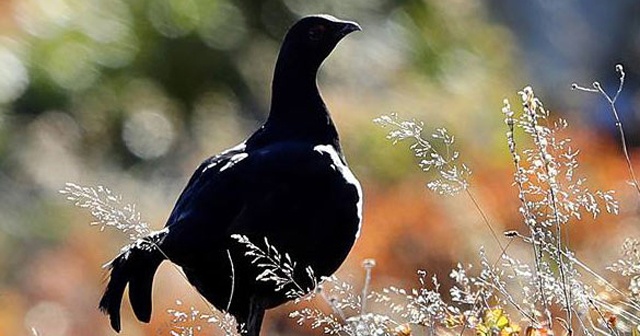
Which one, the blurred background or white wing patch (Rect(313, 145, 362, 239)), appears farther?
the blurred background

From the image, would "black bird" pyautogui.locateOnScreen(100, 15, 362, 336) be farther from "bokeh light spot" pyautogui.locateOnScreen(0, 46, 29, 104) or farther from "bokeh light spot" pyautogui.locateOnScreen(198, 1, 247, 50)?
"bokeh light spot" pyautogui.locateOnScreen(198, 1, 247, 50)

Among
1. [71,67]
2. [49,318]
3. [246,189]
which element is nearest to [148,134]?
[71,67]

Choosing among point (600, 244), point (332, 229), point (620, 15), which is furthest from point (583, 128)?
point (332, 229)

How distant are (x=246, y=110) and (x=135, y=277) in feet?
30.6

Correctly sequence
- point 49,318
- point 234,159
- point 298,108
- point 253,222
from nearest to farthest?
point 253,222
point 234,159
point 298,108
point 49,318

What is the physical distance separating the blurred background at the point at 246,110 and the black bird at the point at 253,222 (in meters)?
2.56

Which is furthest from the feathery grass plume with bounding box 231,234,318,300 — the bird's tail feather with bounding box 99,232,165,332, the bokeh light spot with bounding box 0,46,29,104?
the bokeh light spot with bounding box 0,46,29,104

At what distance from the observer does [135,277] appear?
430 centimetres

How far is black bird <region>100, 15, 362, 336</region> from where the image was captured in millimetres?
4453

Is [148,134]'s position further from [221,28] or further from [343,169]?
[343,169]

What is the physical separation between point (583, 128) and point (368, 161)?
2.62 m

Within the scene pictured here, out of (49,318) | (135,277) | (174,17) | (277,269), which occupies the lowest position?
(49,318)

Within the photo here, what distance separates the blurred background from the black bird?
2558 mm

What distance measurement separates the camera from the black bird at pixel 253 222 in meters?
4.45
